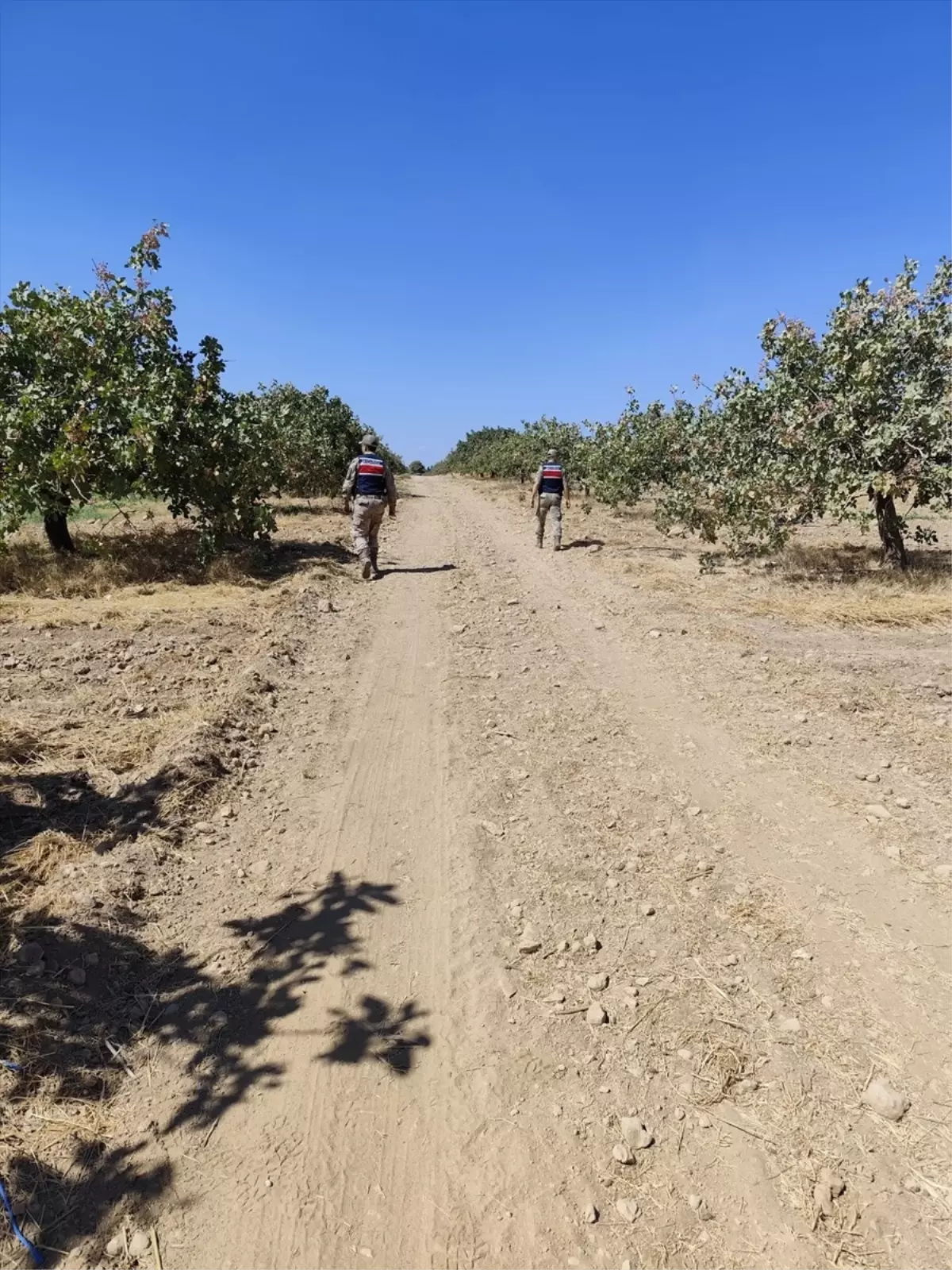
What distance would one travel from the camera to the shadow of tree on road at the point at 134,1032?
7.18 feet

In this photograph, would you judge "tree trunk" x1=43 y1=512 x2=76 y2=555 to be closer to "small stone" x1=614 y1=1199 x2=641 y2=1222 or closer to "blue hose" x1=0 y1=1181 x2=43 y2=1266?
"blue hose" x1=0 y1=1181 x2=43 y2=1266

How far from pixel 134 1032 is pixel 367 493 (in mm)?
8707

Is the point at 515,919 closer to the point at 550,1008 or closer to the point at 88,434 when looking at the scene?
the point at 550,1008

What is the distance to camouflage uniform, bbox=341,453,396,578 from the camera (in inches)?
420

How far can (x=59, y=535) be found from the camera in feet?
39.9

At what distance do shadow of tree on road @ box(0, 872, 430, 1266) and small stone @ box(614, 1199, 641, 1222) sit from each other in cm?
84

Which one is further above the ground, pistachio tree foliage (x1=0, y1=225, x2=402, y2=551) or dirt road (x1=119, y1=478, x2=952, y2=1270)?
pistachio tree foliage (x1=0, y1=225, x2=402, y2=551)

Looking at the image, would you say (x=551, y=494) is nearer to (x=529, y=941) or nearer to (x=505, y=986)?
(x=529, y=941)

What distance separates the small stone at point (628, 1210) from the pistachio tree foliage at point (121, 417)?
986cm

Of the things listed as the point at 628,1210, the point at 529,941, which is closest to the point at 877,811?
the point at 529,941

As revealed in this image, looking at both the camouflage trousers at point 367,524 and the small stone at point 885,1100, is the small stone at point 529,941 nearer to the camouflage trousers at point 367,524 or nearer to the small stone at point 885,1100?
the small stone at point 885,1100

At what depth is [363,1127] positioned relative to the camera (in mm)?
2363

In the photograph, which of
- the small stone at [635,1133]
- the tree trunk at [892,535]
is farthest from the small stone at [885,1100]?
the tree trunk at [892,535]

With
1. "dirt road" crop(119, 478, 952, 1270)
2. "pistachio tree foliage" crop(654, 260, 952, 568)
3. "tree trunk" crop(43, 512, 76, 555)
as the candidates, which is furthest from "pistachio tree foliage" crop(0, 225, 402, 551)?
"pistachio tree foliage" crop(654, 260, 952, 568)
